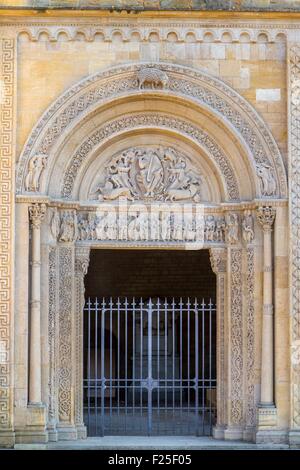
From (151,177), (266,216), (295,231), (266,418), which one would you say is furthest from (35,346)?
(295,231)

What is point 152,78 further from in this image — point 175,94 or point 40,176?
point 40,176

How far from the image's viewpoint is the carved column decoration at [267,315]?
15.1 metres

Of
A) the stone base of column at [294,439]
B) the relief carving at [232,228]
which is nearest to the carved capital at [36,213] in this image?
the relief carving at [232,228]

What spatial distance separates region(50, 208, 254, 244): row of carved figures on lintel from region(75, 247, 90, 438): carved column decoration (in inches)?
12.5

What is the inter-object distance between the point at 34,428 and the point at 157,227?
11.9 ft

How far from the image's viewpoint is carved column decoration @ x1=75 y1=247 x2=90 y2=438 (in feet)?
50.7

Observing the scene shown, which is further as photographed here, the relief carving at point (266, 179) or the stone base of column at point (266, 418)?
the relief carving at point (266, 179)

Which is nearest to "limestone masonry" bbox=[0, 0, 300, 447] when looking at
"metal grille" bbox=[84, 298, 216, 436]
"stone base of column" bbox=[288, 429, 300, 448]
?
"stone base of column" bbox=[288, 429, 300, 448]

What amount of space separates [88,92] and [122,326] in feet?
26.0

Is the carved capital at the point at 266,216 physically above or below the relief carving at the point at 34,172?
below

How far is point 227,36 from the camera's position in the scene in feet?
50.6

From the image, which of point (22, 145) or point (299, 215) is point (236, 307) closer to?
point (299, 215)

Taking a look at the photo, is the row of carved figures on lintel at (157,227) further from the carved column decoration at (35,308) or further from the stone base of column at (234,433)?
the stone base of column at (234,433)

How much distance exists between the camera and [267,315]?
15.1 meters
